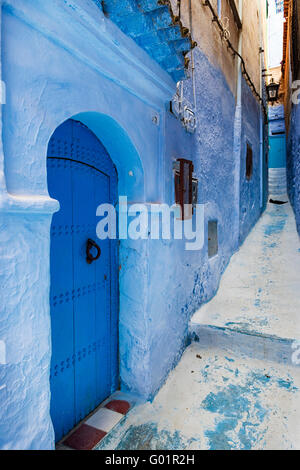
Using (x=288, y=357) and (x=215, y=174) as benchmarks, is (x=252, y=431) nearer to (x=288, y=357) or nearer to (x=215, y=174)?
(x=288, y=357)

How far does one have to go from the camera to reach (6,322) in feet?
4.59

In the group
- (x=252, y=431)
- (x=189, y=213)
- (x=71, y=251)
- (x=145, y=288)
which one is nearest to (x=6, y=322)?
(x=71, y=251)

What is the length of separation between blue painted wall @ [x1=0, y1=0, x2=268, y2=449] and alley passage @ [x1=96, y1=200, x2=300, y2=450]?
0.85ft

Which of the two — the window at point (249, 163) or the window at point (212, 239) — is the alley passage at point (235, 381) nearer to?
the window at point (212, 239)

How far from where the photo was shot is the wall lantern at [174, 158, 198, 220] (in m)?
3.41

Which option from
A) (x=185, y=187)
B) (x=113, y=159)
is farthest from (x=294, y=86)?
(x=113, y=159)

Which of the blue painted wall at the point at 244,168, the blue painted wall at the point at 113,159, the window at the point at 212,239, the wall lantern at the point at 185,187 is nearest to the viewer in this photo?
the blue painted wall at the point at 113,159

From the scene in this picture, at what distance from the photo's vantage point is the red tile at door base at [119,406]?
2.62 metres

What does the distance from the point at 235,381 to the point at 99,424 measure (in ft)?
4.93

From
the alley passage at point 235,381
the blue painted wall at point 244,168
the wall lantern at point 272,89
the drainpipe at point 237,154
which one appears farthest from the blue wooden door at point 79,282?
the wall lantern at point 272,89

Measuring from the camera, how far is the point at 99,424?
2424 millimetres

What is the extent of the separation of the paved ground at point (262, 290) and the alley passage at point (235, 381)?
0.5 inches

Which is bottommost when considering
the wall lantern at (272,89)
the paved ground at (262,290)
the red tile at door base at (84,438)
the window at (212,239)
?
the red tile at door base at (84,438)

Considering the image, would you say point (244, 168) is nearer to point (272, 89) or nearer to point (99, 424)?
point (272, 89)
